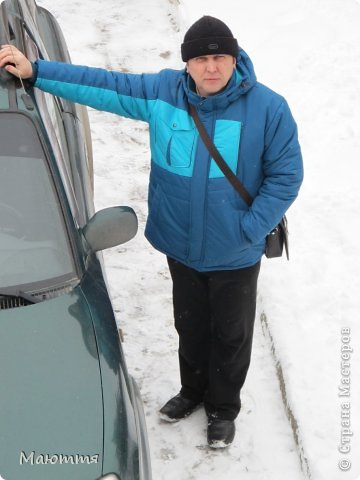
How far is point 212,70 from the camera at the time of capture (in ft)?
12.7

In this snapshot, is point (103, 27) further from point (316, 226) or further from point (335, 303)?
point (335, 303)

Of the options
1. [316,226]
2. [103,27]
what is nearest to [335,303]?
[316,226]

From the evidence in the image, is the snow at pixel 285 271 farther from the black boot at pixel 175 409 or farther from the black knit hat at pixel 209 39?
the black knit hat at pixel 209 39

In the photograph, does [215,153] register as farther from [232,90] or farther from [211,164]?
[232,90]

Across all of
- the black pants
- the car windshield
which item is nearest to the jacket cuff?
the car windshield

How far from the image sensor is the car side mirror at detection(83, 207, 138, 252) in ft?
13.3

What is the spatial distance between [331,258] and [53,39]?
97.5 inches

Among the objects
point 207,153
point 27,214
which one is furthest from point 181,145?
point 27,214

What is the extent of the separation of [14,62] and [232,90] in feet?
3.32

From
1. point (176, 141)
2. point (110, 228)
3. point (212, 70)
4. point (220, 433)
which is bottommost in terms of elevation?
point (220, 433)

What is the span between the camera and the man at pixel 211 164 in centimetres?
392

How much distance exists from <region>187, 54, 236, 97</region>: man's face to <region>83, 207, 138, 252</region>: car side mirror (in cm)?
68

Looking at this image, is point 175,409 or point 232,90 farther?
point 175,409

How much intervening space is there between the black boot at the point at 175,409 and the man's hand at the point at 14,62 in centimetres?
191
